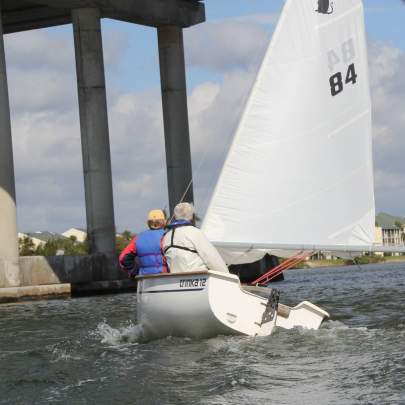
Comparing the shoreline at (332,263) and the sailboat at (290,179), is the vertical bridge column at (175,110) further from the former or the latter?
the shoreline at (332,263)

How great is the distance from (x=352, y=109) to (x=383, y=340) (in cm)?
332

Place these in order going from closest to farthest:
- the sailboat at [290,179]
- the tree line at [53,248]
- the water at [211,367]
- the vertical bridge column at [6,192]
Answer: the water at [211,367] < the sailboat at [290,179] < the vertical bridge column at [6,192] < the tree line at [53,248]

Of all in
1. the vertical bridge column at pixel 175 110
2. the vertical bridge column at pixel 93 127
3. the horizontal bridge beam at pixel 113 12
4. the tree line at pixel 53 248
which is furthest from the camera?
the tree line at pixel 53 248

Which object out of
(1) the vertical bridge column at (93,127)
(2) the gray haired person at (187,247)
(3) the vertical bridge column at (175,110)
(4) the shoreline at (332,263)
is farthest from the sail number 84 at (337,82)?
(4) the shoreline at (332,263)

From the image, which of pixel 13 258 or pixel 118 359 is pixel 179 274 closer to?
pixel 118 359

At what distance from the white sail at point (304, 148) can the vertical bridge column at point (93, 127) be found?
25.3 meters

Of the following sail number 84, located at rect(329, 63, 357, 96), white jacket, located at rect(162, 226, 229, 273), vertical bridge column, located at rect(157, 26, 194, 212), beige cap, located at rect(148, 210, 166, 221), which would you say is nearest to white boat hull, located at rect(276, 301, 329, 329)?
white jacket, located at rect(162, 226, 229, 273)

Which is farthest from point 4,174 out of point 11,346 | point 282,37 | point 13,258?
point 282,37

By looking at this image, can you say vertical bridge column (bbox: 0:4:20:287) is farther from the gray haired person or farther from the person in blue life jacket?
the gray haired person

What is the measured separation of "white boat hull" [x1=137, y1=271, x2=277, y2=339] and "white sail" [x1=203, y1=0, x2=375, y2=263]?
2.19 ft

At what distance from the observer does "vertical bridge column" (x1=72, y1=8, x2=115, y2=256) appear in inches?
1661

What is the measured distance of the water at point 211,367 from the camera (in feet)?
40.5

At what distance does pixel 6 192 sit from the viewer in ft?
121

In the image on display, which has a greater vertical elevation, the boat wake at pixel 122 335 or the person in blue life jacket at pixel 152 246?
the person in blue life jacket at pixel 152 246
